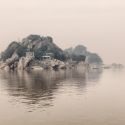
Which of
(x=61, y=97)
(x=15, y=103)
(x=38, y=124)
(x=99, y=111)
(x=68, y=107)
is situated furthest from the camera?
(x=61, y=97)

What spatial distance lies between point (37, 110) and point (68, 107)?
21.7 feet

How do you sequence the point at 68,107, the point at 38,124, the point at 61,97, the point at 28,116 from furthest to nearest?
1. the point at 61,97
2. the point at 68,107
3. the point at 28,116
4. the point at 38,124

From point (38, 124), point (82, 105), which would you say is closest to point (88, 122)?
point (38, 124)

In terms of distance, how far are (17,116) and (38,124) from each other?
22.3ft

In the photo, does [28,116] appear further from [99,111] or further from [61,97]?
[61,97]

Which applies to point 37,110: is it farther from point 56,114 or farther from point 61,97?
point 61,97

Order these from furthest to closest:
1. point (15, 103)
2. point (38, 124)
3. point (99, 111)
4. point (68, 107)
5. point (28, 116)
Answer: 1. point (15, 103)
2. point (68, 107)
3. point (99, 111)
4. point (28, 116)
5. point (38, 124)

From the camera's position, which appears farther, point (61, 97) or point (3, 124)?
point (61, 97)

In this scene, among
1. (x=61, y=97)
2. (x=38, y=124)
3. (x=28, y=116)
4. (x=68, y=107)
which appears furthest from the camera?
(x=61, y=97)

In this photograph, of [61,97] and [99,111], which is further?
[61,97]

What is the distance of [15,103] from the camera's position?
6588 cm

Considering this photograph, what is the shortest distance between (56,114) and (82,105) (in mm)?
10017

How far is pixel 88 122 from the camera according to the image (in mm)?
47219

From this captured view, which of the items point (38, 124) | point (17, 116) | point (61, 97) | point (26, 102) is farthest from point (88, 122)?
point (61, 97)
